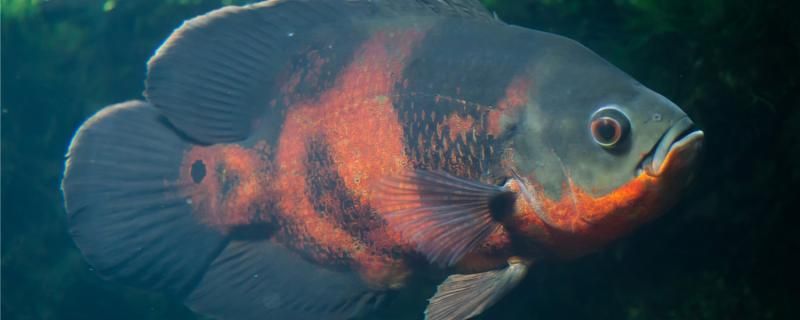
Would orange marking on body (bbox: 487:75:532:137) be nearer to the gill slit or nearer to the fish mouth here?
the gill slit

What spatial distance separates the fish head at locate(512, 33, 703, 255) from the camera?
2.17m

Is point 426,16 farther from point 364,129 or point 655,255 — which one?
point 655,255

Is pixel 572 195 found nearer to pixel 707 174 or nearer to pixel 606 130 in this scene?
pixel 606 130

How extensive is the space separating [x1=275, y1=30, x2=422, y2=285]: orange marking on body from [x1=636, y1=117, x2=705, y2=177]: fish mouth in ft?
3.66

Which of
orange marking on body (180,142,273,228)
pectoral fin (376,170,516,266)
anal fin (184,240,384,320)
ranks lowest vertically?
anal fin (184,240,384,320)

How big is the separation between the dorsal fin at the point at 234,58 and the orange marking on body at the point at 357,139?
251 millimetres

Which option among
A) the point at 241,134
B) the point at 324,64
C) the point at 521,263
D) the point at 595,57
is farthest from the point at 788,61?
the point at 241,134

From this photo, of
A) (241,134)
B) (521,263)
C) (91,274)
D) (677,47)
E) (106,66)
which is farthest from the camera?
(91,274)

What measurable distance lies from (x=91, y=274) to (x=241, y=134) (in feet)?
10.3

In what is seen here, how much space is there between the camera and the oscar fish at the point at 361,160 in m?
2.35

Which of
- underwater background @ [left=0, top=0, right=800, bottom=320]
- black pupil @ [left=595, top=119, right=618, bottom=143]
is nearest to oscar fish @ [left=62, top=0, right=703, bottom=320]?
black pupil @ [left=595, top=119, right=618, bottom=143]

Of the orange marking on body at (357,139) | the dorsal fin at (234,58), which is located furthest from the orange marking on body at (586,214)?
the dorsal fin at (234,58)

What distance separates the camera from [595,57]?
2520 millimetres

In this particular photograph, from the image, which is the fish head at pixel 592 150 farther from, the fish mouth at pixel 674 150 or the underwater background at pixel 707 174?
the underwater background at pixel 707 174
